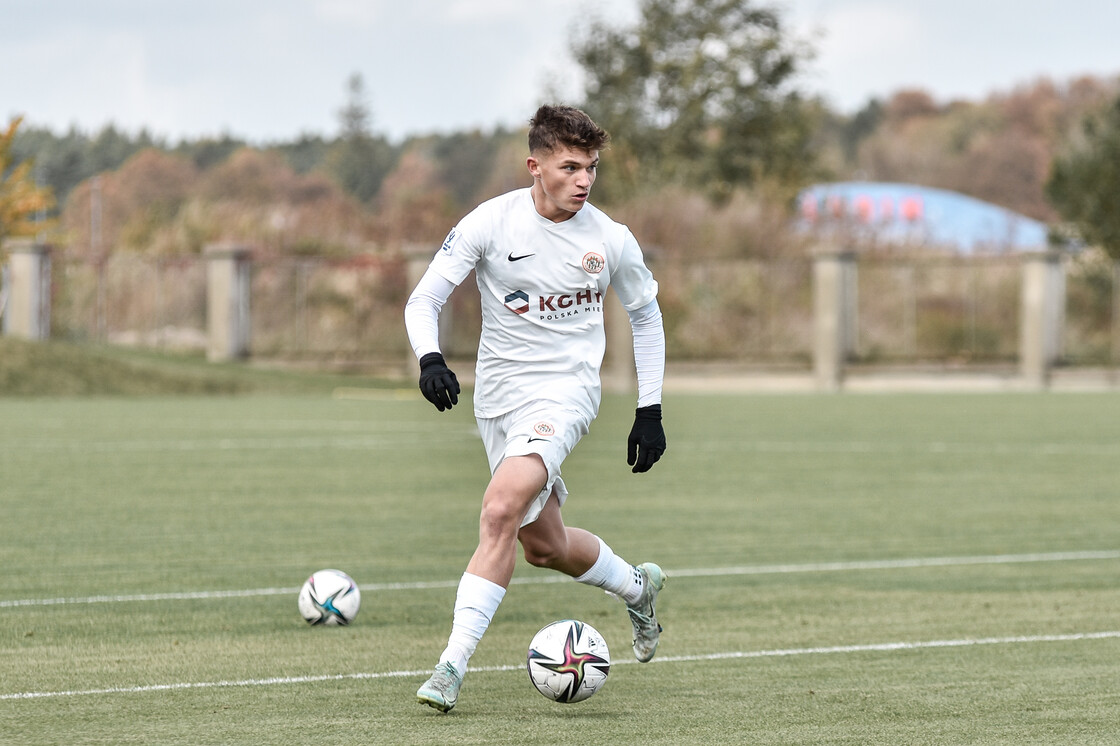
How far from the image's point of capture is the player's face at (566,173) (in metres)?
6.37

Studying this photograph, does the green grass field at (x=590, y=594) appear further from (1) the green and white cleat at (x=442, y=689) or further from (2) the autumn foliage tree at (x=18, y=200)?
(2) the autumn foliage tree at (x=18, y=200)

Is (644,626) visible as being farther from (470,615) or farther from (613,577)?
(470,615)

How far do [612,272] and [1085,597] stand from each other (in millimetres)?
3601

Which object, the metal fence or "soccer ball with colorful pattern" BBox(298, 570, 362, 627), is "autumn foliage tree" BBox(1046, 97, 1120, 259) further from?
"soccer ball with colorful pattern" BBox(298, 570, 362, 627)

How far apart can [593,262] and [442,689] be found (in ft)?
5.78

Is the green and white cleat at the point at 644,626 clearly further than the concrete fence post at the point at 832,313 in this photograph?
No

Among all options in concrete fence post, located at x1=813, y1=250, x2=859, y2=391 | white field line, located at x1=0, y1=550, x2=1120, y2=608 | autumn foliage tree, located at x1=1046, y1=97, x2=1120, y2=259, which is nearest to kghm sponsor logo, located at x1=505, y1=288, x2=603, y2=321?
white field line, located at x1=0, y1=550, x2=1120, y2=608

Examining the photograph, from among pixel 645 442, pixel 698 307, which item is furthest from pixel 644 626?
pixel 698 307

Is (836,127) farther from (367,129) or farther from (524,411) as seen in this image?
(524,411)

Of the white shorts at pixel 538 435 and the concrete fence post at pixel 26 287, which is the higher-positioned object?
the concrete fence post at pixel 26 287

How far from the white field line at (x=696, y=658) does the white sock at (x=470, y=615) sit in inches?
25.0

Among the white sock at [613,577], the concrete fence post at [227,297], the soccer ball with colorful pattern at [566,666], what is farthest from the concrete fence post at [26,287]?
the soccer ball with colorful pattern at [566,666]

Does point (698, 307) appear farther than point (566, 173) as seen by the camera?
Yes

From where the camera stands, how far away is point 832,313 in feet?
119
